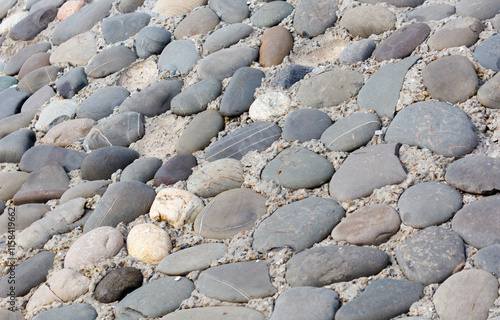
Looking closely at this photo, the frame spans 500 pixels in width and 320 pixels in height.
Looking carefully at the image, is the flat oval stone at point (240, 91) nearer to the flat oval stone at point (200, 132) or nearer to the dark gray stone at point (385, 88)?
the flat oval stone at point (200, 132)

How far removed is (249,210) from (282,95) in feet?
2.46

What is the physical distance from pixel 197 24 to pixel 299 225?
1809 mm

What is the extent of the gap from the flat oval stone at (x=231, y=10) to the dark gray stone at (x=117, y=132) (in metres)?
0.89

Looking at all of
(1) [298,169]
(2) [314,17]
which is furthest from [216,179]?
(2) [314,17]

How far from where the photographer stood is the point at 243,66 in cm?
301

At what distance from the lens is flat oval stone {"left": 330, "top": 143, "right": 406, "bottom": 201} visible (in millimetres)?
2125

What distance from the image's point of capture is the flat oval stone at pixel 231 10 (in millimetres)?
3340

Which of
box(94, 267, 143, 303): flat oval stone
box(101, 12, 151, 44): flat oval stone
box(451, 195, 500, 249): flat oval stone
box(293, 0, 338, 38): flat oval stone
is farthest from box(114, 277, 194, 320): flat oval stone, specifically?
box(101, 12, 151, 44): flat oval stone

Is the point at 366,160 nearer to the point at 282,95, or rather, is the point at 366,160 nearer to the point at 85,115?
the point at 282,95

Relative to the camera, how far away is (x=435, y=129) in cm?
222

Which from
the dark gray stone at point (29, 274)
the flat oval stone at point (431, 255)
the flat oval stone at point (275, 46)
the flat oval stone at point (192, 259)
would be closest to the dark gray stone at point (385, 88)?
the flat oval stone at point (275, 46)

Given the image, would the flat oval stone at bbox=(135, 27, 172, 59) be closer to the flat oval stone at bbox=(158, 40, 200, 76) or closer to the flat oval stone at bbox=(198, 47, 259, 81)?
the flat oval stone at bbox=(158, 40, 200, 76)

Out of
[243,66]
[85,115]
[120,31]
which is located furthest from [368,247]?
[120,31]

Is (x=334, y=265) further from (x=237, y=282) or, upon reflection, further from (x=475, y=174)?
(x=475, y=174)
